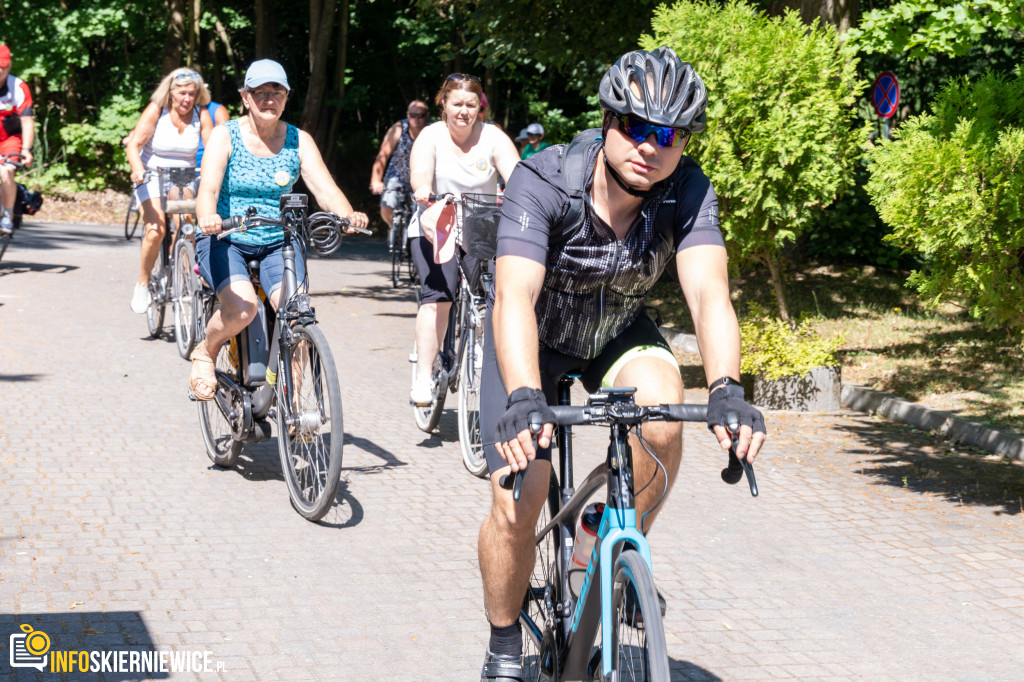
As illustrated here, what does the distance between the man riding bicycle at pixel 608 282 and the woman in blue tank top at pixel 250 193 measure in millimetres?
2667

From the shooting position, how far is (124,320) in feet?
37.8

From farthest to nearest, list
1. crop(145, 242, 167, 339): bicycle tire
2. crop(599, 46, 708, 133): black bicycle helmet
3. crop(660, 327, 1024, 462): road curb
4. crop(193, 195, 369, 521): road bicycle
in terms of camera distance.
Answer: crop(145, 242, 167, 339): bicycle tire, crop(660, 327, 1024, 462): road curb, crop(193, 195, 369, 521): road bicycle, crop(599, 46, 708, 133): black bicycle helmet

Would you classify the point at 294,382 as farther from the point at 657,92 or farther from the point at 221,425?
the point at 657,92

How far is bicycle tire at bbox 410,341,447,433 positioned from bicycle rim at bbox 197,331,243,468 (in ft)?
3.99

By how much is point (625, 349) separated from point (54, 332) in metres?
8.10

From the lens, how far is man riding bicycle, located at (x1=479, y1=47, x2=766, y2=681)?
3.30m

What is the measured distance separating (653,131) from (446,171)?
435cm

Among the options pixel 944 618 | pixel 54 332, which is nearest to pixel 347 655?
pixel 944 618

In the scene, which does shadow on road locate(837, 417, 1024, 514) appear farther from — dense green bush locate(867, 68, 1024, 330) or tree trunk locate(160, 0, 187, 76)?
tree trunk locate(160, 0, 187, 76)

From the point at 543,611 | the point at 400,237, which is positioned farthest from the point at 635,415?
the point at 400,237

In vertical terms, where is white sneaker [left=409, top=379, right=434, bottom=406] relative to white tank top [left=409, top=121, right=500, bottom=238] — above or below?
below

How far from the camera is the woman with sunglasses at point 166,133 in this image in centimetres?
1020

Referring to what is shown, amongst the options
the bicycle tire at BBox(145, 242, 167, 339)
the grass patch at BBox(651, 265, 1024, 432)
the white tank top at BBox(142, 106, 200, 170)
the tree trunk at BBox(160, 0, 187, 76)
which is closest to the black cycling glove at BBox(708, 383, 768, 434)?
the grass patch at BBox(651, 265, 1024, 432)

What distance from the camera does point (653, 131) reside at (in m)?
3.31
